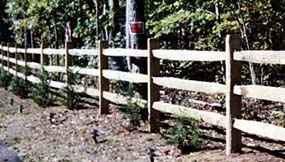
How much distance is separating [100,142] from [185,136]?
1.48m

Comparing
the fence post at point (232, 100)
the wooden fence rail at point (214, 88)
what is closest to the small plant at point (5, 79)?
the wooden fence rail at point (214, 88)

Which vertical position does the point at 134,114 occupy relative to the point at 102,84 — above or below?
below

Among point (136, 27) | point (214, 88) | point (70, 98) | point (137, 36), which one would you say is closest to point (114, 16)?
point (70, 98)

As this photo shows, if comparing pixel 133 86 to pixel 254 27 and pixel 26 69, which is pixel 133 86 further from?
pixel 26 69

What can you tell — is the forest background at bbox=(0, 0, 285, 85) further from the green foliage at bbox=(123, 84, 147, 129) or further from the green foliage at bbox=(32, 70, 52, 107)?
the green foliage at bbox=(123, 84, 147, 129)

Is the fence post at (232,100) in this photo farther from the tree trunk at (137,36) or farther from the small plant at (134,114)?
the tree trunk at (137,36)

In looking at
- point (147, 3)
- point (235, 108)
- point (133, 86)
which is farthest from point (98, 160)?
point (147, 3)

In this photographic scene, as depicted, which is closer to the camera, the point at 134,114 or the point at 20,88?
the point at 134,114

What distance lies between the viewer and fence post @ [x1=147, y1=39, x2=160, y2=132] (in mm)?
8062

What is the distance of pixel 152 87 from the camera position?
8.07 metres

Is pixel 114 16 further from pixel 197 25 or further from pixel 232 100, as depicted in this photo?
pixel 232 100

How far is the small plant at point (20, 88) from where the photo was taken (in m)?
14.2

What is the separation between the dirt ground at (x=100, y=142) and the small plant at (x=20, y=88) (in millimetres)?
3500

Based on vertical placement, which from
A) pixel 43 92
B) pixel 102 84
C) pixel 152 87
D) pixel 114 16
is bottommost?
pixel 43 92
